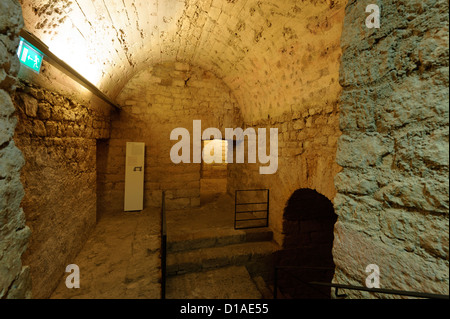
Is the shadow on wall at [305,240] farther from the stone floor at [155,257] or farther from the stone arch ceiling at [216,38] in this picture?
the stone arch ceiling at [216,38]

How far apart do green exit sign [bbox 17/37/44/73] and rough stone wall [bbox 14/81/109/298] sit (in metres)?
0.19

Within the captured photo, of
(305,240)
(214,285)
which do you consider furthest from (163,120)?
(305,240)

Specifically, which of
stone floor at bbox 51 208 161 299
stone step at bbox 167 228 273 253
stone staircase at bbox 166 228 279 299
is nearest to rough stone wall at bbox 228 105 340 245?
stone step at bbox 167 228 273 253

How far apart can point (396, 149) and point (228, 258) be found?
340 centimetres

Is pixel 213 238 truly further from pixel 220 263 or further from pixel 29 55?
pixel 29 55

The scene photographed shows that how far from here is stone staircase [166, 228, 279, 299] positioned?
3.18 m

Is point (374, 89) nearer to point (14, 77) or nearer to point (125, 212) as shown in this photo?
point (14, 77)

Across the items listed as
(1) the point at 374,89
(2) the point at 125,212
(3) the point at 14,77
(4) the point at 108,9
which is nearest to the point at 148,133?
(2) the point at 125,212

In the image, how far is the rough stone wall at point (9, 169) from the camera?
917 mm

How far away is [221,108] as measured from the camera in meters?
5.81

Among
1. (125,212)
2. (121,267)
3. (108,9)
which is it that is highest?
(108,9)

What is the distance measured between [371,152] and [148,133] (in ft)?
16.8

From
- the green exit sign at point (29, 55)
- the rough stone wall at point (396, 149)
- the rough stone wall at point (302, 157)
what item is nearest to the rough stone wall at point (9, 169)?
the green exit sign at point (29, 55)
